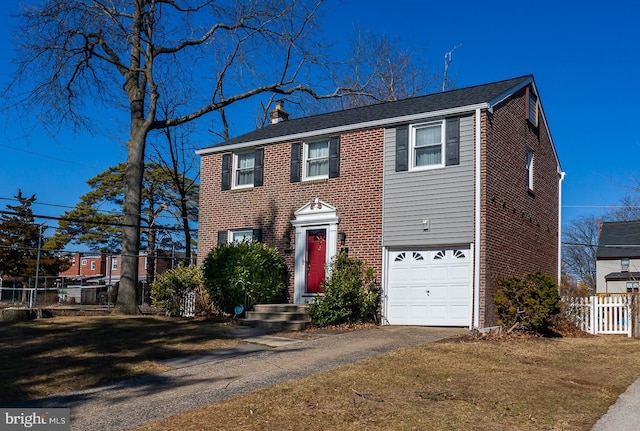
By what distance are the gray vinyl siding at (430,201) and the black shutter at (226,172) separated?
583 cm

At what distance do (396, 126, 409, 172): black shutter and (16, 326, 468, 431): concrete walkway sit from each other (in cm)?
465

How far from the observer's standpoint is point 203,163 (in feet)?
68.2

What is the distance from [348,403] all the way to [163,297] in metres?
12.6

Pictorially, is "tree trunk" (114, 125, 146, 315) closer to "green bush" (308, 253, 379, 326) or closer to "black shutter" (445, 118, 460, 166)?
"green bush" (308, 253, 379, 326)

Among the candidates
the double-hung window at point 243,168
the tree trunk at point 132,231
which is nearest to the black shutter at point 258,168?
→ the double-hung window at point 243,168

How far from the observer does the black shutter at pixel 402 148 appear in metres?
16.1

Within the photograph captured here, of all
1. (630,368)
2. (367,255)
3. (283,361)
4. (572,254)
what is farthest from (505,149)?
(572,254)

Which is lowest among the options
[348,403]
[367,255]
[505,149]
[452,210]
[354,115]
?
[348,403]

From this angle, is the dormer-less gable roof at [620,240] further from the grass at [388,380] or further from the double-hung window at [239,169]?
the grass at [388,380]

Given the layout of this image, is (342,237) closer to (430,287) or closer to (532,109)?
(430,287)

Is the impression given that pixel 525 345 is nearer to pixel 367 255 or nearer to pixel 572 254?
pixel 367 255

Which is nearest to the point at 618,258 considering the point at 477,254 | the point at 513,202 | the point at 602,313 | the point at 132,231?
the point at 602,313

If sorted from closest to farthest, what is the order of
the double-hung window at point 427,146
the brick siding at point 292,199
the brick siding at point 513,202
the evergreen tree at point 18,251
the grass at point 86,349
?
1. the grass at point 86,349
2. the brick siding at point 513,202
3. the double-hung window at point 427,146
4. the brick siding at point 292,199
5. the evergreen tree at point 18,251

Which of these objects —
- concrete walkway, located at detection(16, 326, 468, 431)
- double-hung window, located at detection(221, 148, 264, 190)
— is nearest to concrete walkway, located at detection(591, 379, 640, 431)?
concrete walkway, located at detection(16, 326, 468, 431)
